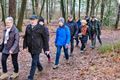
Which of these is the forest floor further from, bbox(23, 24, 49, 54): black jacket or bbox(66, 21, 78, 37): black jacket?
bbox(66, 21, 78, 37): black jacket

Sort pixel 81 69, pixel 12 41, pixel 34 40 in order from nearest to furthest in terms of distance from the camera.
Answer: pixel 12 41
pixel 34 40
pixel 81 69

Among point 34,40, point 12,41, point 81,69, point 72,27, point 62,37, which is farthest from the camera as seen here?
point 72,27

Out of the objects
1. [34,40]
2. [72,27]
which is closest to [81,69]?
[34,40]

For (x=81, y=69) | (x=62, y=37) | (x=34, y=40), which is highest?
(x=34, y=40)

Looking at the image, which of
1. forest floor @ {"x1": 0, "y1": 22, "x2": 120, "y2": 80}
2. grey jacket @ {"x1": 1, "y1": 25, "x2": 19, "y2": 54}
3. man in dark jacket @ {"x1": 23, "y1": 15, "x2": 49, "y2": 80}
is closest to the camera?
grey jacket @ {"x1": 1, "y1": 25, "x2": 19, "y2": 54}

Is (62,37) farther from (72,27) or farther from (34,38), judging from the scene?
(72,27)

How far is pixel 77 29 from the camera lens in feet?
51.6

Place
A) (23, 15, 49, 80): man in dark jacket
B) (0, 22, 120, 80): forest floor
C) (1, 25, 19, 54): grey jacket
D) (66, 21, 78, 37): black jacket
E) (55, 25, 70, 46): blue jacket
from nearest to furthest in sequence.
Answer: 1. (1, 25, 19, 54): grey jacket
2. (23, 15, 49, 80): man in dark jacket
3. (0, 22, 120, 80): forest floor
4. (55, 25, 70, 46): blue jacket
5. (66, 21, 78, 37): black jacket

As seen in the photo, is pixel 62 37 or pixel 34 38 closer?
pixel 34 38

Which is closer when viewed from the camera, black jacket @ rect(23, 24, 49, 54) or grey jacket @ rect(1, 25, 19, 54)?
grey jacket @ rect(1, 25, 19, 54)

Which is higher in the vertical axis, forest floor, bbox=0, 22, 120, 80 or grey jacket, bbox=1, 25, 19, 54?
grey jacket, bbox=1, 25, 19, 54

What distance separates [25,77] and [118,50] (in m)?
4.75

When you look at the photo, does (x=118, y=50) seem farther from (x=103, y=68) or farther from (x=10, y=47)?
(x=10, y=47)

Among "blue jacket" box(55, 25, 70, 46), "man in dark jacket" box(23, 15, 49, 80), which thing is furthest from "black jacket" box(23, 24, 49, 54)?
"blue jacket" box(55, 25, 70, 46)
